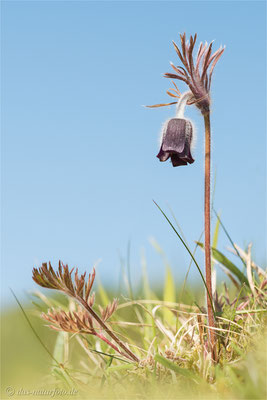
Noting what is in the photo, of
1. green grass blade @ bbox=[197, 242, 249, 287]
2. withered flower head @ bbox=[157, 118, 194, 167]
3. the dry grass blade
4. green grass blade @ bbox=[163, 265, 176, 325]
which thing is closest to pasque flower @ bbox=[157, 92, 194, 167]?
withered flower head @ bbox=[157, 118, 194, 167]

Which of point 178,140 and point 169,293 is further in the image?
point 169,293

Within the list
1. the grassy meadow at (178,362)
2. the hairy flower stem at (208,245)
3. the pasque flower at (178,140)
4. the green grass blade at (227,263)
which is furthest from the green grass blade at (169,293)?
the pasque flower at (178,140)

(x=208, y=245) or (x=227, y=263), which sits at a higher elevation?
(x=208, y=245)

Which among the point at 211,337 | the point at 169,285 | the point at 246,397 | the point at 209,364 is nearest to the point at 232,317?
the point at 211,337

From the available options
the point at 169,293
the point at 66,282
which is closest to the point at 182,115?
the point at 66,282

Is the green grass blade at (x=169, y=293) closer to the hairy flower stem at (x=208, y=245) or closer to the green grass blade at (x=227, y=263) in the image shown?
the green grass blade at (x=227, y=263)

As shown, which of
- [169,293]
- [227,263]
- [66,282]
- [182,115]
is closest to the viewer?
[66,282]

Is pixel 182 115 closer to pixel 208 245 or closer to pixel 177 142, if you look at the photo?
pixel 177 142

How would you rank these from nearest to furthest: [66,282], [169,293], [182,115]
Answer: [66,282] < [182,115] < [169,293]
